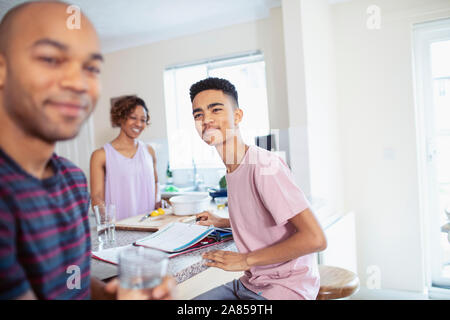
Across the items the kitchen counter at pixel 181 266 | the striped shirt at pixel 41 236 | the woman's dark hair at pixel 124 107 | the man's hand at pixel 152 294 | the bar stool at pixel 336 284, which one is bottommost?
the bar stool at pixel 336 284

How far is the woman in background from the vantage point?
185cm

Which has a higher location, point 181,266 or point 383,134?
point 383,134

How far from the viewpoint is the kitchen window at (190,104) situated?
122 inches

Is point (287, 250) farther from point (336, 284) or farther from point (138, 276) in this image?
point (336, 284)

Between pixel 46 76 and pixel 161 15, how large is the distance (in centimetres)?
287

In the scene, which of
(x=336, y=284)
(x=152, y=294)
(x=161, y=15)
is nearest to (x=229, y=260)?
(x=152, y=294)

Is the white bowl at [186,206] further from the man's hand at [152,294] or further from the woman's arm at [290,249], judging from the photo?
the man's hand at [152,294]

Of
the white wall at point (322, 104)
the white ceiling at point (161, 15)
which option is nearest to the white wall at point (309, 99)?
the white wall at point (322, 104)

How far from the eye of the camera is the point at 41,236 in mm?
465

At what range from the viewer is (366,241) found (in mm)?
2844

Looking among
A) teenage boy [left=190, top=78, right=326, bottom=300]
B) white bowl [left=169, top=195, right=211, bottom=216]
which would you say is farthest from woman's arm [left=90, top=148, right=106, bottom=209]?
teenage boy [left=190, top=78, right=326, bottom=300]

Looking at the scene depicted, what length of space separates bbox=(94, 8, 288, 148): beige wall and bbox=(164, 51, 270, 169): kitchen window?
7 cm

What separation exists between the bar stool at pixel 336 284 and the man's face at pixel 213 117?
0.83m

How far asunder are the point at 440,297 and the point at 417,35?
1947 mm
